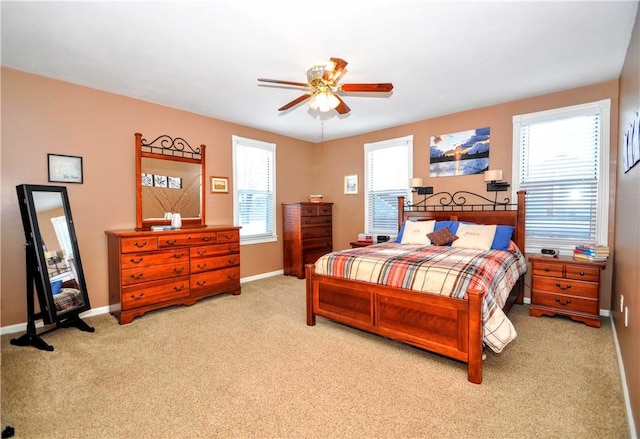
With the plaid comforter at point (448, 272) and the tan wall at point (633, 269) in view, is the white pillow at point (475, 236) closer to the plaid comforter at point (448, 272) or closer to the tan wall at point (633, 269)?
the plaid comforter at point (448, 272)

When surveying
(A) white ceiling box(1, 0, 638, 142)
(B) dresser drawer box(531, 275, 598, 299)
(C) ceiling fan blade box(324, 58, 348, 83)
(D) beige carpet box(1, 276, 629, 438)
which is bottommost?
(D) beige carpet box(1, 276, 629, 438)

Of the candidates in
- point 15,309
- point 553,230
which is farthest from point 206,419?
point 553,230

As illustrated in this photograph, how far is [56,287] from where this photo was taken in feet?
9.95

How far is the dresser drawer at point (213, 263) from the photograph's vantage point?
155 inches

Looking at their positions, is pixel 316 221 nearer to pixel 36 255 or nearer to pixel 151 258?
pixel 151 258

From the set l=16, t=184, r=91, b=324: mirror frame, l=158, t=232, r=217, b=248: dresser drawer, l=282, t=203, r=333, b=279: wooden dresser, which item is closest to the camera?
l=16, t=184, r=91, b=324: mirror frame

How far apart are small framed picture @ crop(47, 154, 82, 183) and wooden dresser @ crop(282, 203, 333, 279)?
307 cm

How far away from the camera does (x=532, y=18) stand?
2299 mm

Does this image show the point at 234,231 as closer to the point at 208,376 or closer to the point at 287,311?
the point at 287,311

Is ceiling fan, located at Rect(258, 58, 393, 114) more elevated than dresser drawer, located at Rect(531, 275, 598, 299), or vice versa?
ceiling fan, located at Rect(258, 58, 393, 114)

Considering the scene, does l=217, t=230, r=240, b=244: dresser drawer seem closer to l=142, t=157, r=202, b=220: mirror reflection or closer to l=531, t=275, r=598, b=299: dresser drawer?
l=142, t=157, r=202, b=220: mirror reflection

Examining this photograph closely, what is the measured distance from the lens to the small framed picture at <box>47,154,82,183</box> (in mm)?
3273

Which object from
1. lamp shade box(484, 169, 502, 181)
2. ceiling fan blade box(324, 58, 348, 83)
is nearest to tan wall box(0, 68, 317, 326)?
ceiling fan blade box(324, 58, 348, 83)

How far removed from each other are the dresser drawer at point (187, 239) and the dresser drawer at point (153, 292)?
433mm
